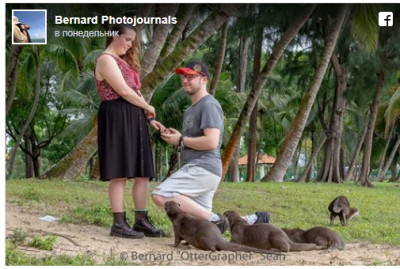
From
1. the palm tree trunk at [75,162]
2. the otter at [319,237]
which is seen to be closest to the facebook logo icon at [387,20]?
the otter at [319,237]

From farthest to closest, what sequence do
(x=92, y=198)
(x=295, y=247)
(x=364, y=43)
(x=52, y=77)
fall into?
(x=52, y=77) < (x=364, y=43) < (x=92, y=198) < (x=295, y=247)

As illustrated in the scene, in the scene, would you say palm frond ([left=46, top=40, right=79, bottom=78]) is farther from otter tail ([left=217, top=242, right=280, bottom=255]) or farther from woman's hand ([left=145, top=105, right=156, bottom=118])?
otter tail ([left=217, top=242, right=280, bottom=255])

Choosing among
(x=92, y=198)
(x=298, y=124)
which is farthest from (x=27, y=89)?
(x=92, y=198)

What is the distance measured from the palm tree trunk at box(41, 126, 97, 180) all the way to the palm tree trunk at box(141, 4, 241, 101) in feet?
4.35

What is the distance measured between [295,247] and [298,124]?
31.8ft

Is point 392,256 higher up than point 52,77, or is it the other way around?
point 52,77

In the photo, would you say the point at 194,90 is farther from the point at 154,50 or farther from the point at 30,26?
the point at 154,50

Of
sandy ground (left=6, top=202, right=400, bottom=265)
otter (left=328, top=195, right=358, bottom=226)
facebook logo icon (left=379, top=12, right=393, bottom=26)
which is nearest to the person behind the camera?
sandy ground (left=6, top=202, right=400, bottom=265)

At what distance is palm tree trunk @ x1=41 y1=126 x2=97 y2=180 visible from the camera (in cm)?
1159

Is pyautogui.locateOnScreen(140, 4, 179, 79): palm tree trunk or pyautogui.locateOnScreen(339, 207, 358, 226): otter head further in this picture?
pyautogui.locateOnScreen(140, 4, 179, 79): palm tree trunk

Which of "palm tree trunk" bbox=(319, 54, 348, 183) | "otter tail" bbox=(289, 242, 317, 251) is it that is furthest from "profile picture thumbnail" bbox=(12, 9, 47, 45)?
"palm tree trunk" bbox=(319, 54, 348, 183)

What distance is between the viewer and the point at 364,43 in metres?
14.9

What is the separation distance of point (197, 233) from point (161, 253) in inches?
15.4
